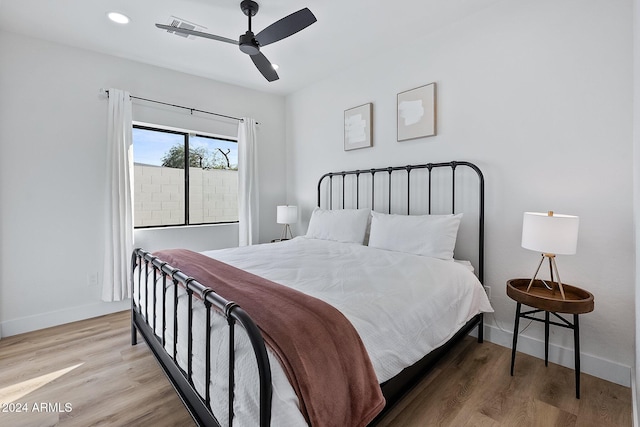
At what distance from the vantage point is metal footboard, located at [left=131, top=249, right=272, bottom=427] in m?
0.92

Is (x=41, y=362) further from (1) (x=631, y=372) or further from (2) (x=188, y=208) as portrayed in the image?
(1) (x=631, y=372)

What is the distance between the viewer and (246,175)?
4.10 metres

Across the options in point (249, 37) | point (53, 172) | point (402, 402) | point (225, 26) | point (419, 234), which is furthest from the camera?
point (53, 172)

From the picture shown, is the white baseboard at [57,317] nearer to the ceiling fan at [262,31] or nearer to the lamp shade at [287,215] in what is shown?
the lamp shade at [287,215]

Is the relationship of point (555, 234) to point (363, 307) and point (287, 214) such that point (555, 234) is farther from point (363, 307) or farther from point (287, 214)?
point (287, 214)

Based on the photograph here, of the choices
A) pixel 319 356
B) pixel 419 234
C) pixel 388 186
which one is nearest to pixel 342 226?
pixel 388 186

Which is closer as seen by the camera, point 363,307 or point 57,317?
point 363,307

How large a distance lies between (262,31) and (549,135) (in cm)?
224

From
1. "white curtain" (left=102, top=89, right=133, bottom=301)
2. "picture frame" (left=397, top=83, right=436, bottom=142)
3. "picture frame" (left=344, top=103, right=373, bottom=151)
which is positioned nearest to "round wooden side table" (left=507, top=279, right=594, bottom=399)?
"picture frame" (left=397, top=83, right=436, bottom=142)

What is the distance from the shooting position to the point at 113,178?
3.08 m

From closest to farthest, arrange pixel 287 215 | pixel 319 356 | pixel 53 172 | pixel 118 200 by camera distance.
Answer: pixel 319 356 < pixel 53 172 < pixel 118 200 < pixel 287 215

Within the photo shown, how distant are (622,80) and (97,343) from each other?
432 cm

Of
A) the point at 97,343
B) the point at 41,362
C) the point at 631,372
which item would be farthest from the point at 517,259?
the point at 41,362

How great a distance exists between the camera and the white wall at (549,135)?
190cm
